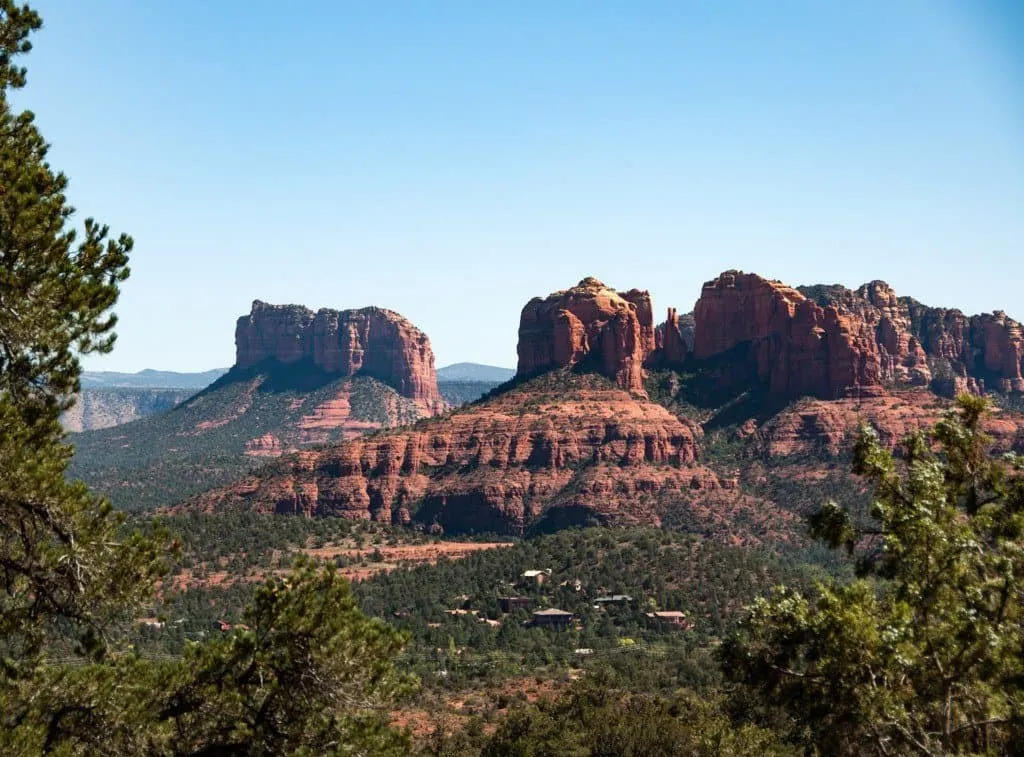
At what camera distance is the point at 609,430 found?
14038 centimetres

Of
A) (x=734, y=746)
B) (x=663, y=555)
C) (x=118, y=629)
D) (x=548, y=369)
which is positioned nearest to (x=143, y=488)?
(x=548, y=369)

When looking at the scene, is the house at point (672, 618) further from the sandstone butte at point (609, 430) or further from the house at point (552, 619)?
the sandstone butte at point (609, 430)

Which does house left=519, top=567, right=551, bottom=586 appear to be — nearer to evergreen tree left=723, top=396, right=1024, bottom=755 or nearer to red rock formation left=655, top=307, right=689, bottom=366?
red rock formation left=655, top=307, right=689, bottom=366

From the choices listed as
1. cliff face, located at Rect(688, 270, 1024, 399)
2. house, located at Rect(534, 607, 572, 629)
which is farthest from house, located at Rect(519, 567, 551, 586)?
cliff face, located at Rect(688, 270, 1024, 399)

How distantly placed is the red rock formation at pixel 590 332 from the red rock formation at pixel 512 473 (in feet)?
24.4

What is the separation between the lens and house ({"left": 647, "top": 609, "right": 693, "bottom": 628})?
3499 inches

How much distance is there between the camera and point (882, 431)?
425 ft

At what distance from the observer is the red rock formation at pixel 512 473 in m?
135

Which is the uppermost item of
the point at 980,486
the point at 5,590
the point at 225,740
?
the point at 980,486

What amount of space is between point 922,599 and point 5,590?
15.3 metres

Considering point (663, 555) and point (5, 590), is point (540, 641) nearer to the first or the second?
point (663, 555)

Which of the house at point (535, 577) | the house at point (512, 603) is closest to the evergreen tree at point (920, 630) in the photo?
the house at point (512, 603)

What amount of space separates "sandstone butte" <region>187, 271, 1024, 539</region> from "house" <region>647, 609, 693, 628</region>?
1513 inches

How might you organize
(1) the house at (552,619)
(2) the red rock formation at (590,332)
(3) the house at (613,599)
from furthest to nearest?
(2) the red rock formation at (590,332), (3) the house at (613,599), (1) the house at (552,619)
